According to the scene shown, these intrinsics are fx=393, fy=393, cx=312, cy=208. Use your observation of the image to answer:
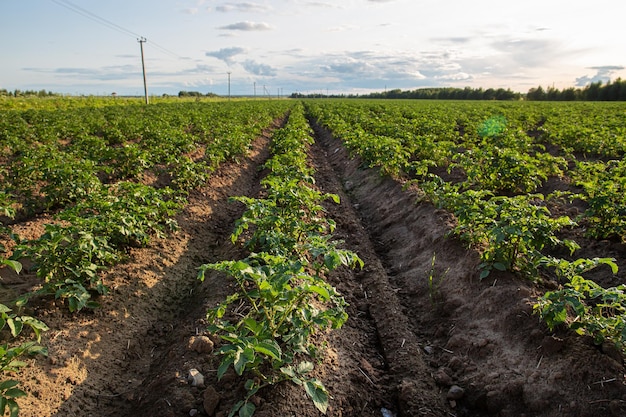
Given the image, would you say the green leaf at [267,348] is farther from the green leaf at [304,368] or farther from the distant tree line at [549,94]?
the distant tree line at [549,94]

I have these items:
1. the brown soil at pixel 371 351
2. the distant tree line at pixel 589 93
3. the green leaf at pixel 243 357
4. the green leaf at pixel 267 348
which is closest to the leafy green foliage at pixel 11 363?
the brown soil at pixel 371 351

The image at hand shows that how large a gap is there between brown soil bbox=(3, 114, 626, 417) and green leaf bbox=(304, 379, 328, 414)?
14.2 inches

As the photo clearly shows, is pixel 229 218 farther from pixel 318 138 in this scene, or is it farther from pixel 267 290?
pixel 318 138

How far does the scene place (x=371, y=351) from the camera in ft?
13.4

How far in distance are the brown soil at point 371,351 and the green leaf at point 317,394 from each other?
1.18ft

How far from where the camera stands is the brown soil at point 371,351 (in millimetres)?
3062

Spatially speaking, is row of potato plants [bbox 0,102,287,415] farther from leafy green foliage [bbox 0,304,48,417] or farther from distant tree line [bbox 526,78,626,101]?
distant tree line [bbox 526,78,626,101]

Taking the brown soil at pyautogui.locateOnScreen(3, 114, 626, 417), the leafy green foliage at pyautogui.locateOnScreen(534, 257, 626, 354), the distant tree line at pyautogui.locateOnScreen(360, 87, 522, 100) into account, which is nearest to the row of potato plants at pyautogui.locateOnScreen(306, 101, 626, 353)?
the leafy green foliage at pyautogui.locateOnScreen(534, 257, 626, 354)

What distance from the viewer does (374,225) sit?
7.63 metres

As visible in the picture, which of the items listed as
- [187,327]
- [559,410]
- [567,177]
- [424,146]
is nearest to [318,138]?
[424,146]

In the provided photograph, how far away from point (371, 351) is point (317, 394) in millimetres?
1497

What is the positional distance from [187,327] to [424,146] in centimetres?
813

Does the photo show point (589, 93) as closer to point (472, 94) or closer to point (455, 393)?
point (472, 94)

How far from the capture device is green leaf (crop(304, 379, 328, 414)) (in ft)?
8.63
